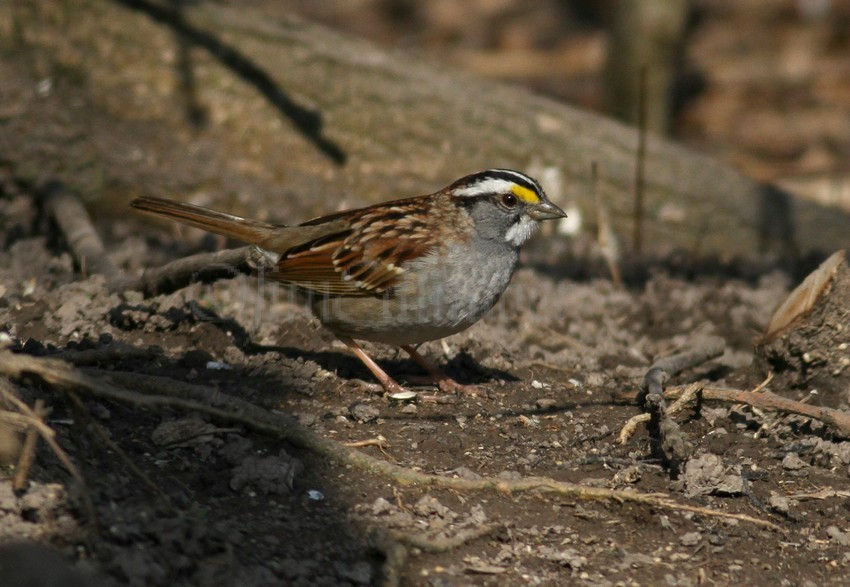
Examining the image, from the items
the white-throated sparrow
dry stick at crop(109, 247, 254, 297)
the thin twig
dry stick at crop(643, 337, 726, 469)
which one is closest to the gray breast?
the white-throated sparrow

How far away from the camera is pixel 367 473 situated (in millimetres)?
4113

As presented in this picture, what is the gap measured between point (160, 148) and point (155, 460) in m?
4.05

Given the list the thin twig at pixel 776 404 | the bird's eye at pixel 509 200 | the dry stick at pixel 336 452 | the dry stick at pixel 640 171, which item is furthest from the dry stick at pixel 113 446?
the dry stick at pixel 640 171

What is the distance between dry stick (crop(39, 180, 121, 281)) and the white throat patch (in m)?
2.14

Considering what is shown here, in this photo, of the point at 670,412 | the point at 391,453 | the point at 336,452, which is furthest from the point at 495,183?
the point at 336,452

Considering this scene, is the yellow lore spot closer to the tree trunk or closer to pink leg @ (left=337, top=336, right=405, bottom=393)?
pink leg @ (left=337, top=336, right=405, bottom=393)

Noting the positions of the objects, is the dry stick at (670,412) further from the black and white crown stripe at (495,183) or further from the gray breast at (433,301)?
the black and white crown stripe at (495,183)

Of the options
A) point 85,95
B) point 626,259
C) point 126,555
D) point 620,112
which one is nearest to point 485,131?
point 626,259

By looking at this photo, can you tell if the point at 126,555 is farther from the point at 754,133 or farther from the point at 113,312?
the point at 754,133

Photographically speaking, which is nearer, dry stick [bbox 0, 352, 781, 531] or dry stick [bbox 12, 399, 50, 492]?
dry stick [bbox 12, 399, 50, 492]

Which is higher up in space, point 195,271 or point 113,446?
point 195,271

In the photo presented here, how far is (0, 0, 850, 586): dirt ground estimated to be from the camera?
340 cm

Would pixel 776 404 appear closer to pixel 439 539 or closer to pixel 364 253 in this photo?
pixel 439 539

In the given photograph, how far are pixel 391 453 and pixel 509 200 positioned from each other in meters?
1.65
